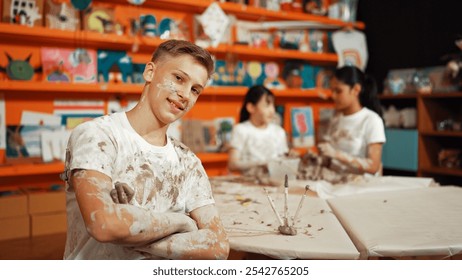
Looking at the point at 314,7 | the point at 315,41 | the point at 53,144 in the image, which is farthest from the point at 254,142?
the point at 314,7

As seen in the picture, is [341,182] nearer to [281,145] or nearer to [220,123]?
[281,145]

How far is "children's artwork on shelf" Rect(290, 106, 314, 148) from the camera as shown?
13.5 ft

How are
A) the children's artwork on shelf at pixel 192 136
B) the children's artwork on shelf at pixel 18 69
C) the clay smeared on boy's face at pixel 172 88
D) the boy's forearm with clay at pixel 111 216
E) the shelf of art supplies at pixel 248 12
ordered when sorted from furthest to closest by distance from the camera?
1. the children's artwork on shelf at pixel 192 136
2. the shelf of art supplies at pixel 248 12
3. the children's artwork on shelf at pixel 18 69
4. the clay smeared on boy's face at pixel 172 88
5. the boy's forearm with clay at pixel 111 216

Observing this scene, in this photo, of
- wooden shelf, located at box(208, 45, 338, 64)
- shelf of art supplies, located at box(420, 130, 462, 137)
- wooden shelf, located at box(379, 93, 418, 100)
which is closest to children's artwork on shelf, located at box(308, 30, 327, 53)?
wooden shelf, located at box(208, 45, 338, 64)

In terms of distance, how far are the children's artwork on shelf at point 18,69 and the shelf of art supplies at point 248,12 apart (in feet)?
2.49

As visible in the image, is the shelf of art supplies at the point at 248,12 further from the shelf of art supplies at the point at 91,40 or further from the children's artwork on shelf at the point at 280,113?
the children's artwork on shelf at the point at 280,113

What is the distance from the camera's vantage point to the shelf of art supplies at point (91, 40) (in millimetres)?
2764

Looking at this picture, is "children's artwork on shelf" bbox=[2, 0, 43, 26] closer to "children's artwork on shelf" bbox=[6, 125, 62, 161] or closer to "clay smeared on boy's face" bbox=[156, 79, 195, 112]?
"children's artwork on shelf" bbox=[6, 125, 62, 161]

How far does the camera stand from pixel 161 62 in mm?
1081

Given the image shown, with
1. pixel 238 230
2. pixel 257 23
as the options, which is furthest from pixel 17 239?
pixel 257 23

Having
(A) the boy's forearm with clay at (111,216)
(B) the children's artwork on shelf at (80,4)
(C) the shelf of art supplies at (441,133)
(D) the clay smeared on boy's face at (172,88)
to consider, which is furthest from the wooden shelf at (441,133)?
(A) the boy's forearm with clay at (111,216)

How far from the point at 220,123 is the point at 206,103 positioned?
0.70 ft

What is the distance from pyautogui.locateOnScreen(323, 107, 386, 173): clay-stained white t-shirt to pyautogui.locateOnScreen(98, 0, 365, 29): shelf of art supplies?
1566 mm

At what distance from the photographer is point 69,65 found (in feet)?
10.0
